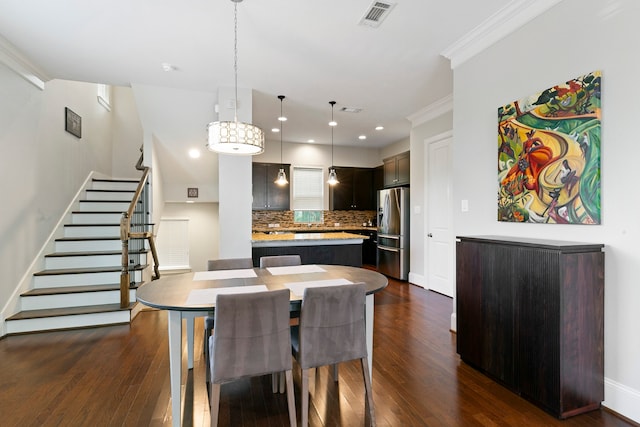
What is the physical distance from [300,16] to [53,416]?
10.6ft

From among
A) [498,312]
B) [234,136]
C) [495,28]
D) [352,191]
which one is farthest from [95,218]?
[495,28]

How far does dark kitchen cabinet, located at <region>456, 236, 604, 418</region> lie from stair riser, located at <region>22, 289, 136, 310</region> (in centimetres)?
390

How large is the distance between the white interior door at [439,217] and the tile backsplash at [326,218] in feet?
8.87

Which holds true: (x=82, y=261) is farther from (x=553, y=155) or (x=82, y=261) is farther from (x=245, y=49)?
(x=553, y=155)

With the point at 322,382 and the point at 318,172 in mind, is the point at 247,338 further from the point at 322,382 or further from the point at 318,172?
the point at 318,172

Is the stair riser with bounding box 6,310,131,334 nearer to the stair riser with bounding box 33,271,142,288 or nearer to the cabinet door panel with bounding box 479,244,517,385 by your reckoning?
the stair riser with bounding box 33,271,142,288

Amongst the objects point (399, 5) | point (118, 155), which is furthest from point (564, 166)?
point (118, 155)

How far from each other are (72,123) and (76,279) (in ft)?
7.44

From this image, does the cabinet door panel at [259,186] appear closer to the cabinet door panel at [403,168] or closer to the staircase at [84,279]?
the staircase at [84,279]

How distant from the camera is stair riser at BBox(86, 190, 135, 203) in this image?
511 centimetres

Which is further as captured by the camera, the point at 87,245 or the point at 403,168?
the point at 403,168

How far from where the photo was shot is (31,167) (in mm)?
3658

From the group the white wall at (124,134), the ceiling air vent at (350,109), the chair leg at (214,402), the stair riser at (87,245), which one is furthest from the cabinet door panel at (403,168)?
the white wall at (124,134)

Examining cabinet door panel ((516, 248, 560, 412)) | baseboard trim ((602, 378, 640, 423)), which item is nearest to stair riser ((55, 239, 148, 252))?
cabinet door panel ((516, 248, 560, 412))
